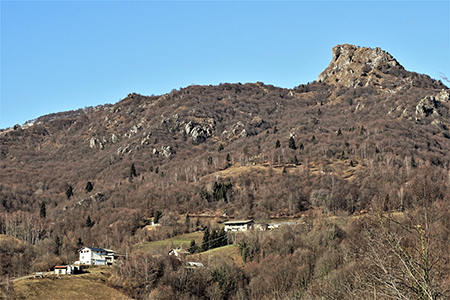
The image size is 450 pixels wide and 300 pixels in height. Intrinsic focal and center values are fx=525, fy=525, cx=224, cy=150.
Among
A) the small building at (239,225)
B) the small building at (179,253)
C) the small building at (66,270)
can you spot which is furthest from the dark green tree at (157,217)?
the small building at (66,270)

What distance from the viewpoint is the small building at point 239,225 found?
133625mm

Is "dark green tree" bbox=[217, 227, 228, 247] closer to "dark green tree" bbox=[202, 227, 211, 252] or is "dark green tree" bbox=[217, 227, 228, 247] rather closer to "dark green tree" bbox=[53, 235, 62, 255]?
"dark green tree" bbox=[202, 227, 211, 252]

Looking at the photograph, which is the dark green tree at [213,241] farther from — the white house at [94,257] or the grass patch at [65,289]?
the grass patch at [65,289]

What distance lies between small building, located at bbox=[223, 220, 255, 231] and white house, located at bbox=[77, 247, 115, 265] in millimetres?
32110

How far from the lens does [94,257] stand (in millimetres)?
113938

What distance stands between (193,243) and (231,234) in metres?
10.6

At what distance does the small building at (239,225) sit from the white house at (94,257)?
105 ft

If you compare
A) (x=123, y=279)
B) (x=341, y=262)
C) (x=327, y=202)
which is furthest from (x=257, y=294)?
(x=327, y=202)

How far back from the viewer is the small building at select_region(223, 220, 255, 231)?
438ft

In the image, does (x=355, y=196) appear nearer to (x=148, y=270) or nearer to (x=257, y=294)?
(x=257, y=294)

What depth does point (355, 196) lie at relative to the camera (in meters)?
147

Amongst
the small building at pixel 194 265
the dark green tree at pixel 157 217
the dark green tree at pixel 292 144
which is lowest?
the small building at pixel 194 265

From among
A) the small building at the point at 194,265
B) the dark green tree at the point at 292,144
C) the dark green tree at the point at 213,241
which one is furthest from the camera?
the dark green tree at the point at 292,144

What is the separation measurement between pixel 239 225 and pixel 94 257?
126 feet
